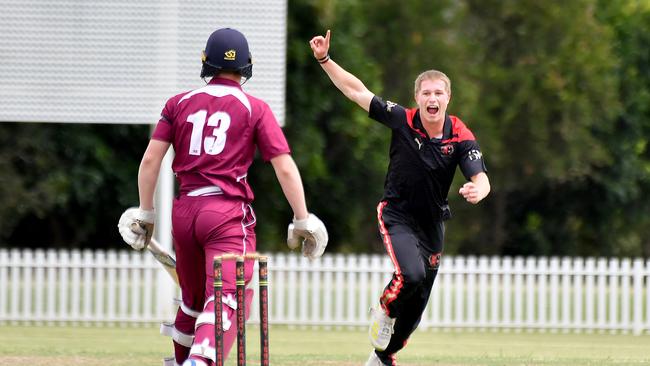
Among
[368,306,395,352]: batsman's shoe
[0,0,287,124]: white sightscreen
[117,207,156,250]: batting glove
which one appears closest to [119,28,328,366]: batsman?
[117,207,156,250]: batting glove

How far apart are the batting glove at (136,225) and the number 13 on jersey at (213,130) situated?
1.99ft

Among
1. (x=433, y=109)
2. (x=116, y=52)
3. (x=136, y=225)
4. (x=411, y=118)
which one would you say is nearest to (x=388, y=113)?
(x=411, y=118)

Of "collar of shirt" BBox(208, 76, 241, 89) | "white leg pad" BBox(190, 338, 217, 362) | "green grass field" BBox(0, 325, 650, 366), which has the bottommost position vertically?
"green grass field" BBox(0, 325, 650, 366)

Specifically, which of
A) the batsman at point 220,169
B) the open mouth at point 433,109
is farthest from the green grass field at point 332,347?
the batsman at point 220,169

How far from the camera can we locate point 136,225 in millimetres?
6918

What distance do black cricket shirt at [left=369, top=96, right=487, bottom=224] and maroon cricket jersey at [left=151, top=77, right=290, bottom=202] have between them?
1744 millimetres

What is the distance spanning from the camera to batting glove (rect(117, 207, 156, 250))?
6.89m

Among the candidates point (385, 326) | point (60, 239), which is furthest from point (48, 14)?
point (60, 239)

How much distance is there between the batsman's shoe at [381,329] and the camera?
8.19 meters

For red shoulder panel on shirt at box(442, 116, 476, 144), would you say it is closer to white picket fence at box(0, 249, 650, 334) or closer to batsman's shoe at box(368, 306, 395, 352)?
batsman's shoe at box(368, 306, 395, 352)

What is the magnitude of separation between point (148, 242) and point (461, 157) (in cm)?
221

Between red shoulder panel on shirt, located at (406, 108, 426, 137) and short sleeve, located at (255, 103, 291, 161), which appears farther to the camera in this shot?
red shoulder panel on shirt, located at (406, 108, 426, 137)

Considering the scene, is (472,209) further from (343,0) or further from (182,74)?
(182,74)

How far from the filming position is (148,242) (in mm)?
7070
